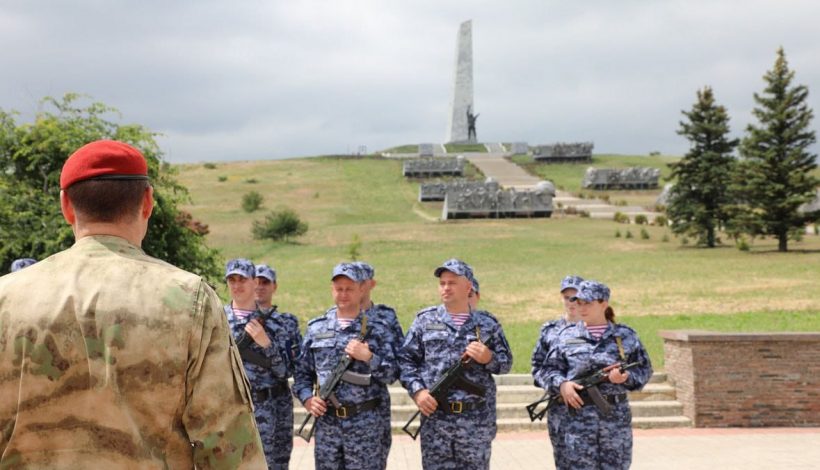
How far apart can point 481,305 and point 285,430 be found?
13.4m

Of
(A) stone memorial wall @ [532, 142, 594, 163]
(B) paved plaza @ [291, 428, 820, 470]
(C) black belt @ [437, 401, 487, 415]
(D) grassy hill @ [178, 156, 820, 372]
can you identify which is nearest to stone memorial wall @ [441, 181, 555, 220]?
(D) grassy hill @ [178, 156, 820, 372]

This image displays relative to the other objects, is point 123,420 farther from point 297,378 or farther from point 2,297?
point 297,378

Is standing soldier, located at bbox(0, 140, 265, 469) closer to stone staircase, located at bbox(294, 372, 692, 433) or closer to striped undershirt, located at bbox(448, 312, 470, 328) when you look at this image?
striped undershirt, located at bbox(448, 312, 470, 328)

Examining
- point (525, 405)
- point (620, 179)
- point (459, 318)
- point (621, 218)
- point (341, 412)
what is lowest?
point (525, 405)

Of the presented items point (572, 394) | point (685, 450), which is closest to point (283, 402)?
point (572, 394)

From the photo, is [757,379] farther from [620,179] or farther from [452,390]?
[620,179]

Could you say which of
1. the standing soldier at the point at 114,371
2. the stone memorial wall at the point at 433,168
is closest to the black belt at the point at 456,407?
the standing soldier at the point at 114,371

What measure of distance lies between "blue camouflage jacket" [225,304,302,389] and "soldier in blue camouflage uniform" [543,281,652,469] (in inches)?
87.3

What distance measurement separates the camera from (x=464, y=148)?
81.9m

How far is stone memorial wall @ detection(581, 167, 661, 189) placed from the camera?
5916 cm

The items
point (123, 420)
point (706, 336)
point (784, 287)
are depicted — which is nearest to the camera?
point (123, 420)

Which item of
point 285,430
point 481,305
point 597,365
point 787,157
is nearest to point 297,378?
point 285,430

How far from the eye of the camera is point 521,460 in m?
9.05

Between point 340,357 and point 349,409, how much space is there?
44cm
